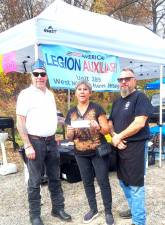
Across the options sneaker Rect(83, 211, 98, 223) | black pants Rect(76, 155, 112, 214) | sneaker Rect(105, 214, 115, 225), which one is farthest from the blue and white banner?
sneaker Rect(105, 214, 115, 225)

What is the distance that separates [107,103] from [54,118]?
14.6 meters

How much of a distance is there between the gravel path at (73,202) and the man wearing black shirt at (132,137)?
22.3 inches

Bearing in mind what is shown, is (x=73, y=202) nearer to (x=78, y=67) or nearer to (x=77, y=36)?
(x=78, y=67)

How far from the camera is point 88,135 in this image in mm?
3998

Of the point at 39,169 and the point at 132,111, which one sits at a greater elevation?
Result: the point at 132,111

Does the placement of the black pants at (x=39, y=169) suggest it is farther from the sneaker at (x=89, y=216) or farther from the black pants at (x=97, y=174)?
the sneaker at (x=89, y=216)

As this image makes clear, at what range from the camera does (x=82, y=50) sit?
220 inches

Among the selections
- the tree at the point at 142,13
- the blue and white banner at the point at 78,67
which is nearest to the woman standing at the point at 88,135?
the blue and white banner at the point at 78,67

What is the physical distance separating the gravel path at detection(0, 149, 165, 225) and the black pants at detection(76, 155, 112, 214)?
0.36m

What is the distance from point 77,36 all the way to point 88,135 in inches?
78.6

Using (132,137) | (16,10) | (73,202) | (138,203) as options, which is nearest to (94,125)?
(132,137)

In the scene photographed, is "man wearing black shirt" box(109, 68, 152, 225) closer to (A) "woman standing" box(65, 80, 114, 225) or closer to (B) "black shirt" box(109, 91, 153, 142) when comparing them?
(B) "black shirt" box(109, 91, 153, 142)

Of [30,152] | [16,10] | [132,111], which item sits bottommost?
[30,152]

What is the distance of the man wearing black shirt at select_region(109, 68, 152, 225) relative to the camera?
3.72m
